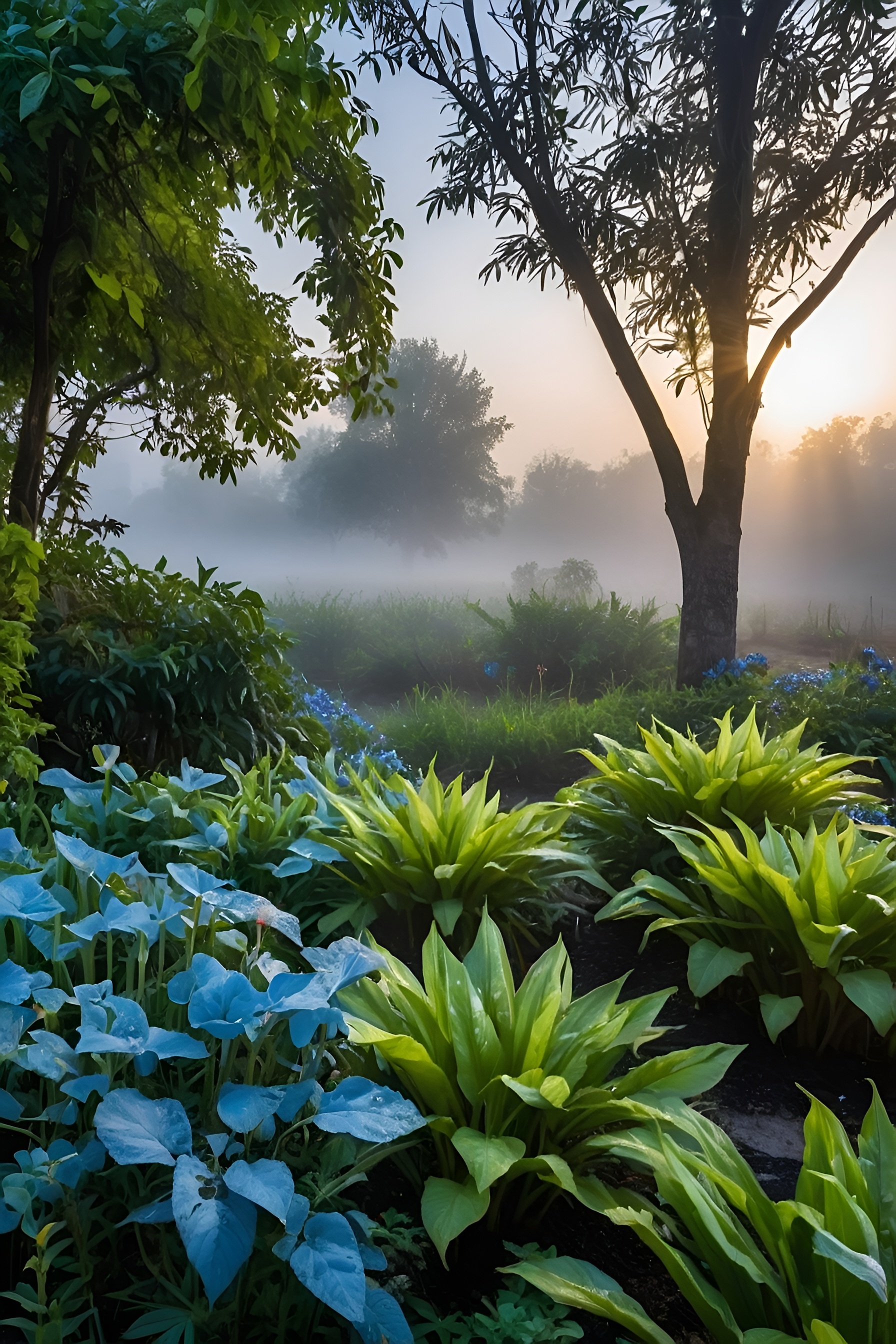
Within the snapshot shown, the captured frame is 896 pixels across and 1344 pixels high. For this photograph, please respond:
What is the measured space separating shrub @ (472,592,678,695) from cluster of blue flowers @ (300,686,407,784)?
455 cm

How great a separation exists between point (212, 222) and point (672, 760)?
14.8ft

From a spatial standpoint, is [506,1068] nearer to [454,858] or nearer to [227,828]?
[454,858]

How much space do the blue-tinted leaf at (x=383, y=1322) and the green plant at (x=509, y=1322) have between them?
117 millimetres

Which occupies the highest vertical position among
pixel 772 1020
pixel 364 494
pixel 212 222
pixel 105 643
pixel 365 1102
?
pixel 364 494

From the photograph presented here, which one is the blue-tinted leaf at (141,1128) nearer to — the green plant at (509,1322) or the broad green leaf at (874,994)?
the green plant at (509,1322)

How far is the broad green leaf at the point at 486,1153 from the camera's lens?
3.68ft

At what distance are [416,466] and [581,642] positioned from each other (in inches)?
713

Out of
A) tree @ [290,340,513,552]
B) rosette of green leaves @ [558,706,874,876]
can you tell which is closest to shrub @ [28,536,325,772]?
rosette of green leaves @ [558,706,874,876]

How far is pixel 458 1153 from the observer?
1336 mm

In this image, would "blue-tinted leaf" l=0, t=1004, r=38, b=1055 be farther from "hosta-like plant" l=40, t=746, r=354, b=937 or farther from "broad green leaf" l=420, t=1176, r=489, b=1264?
"hosta-like plant" l=40, t=746, r=354, b=937

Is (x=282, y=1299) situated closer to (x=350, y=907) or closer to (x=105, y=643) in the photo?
(x=350, y=907)

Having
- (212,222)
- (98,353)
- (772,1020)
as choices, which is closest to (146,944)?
(772,1020)

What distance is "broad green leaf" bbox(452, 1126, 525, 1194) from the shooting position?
112 centimetres

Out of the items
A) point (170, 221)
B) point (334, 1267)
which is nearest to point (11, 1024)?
point (334, 1267)
